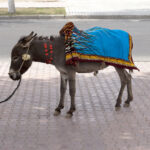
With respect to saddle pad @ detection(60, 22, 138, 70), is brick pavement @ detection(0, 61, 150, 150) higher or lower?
lower

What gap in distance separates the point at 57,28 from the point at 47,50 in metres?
9.94

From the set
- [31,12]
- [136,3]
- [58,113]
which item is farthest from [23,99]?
[136,3]

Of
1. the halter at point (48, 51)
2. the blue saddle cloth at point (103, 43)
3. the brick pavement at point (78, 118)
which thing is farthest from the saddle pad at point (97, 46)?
the brick pavement at point (78, 118)

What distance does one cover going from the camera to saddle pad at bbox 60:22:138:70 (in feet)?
28.2

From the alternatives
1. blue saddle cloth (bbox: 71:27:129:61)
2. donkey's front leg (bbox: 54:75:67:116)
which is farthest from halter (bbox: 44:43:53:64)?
donkey's front leg (bbox: 54:75:67:116)

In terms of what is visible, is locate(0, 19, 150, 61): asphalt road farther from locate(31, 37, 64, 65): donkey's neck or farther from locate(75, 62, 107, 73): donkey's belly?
locate(31, 37, 64, 65): donkey's neck

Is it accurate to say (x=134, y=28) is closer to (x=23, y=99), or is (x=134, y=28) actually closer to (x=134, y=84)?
(x=134, y=84)

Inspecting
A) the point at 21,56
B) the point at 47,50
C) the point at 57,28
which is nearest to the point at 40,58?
the point at 47,50

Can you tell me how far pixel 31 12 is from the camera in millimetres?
22125

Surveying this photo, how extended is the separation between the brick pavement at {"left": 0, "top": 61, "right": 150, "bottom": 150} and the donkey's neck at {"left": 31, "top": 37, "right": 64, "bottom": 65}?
1122 millimetres

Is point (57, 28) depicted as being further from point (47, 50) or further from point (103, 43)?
point (47, 50)

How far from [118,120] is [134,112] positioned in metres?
0.58

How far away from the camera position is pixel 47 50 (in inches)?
338

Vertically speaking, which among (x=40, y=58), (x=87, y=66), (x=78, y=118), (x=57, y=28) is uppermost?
(x=40, y=58)
